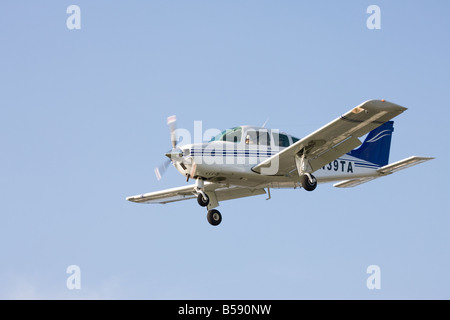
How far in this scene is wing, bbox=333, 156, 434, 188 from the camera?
2592 cm

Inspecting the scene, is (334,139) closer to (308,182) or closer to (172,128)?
(308,182)

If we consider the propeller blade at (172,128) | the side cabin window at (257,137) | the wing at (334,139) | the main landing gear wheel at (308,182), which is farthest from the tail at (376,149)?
the propeller blade at (172,128)

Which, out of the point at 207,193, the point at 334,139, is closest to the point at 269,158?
the point at 334,139

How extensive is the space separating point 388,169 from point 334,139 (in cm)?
421

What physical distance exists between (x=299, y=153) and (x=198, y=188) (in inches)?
145

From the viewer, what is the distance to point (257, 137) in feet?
81.7

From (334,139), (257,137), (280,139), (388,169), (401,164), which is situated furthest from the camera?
(388,169)

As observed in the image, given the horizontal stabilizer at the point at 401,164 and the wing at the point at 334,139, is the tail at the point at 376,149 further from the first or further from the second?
the wing at the point at 334,139

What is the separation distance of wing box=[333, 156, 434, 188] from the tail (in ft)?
1.52

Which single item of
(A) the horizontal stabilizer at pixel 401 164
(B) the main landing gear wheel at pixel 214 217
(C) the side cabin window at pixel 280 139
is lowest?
(B) the main landing gear wheel at pixel 214 217

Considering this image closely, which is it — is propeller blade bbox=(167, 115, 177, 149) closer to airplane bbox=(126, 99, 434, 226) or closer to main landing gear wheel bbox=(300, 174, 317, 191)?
airplane bbox=(126, 99, 434, 226)

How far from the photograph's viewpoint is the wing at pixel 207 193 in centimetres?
2700

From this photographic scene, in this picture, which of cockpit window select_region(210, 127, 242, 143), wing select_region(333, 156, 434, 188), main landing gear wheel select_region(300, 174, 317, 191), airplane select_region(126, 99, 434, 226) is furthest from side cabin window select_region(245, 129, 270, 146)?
wing select_region(333, 156, 434, 188)

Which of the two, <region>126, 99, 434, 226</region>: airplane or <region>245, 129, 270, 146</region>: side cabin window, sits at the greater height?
<region>245, 129, 270, 146</region>: side cabin window
